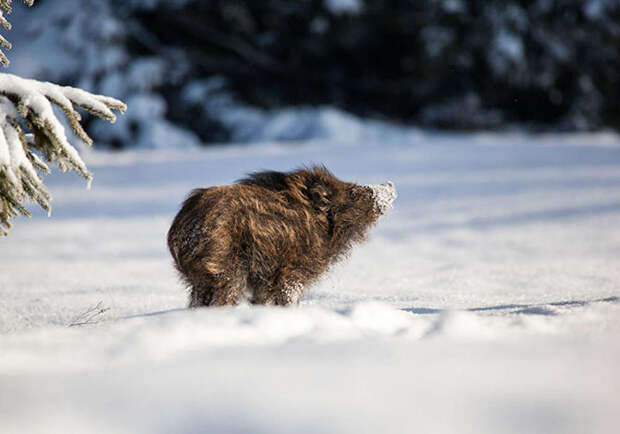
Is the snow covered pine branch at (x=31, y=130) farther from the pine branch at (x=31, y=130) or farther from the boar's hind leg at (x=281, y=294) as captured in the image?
the boar's hind leg at (x=281, y=294)

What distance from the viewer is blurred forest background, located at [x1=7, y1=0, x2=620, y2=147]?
14672mm

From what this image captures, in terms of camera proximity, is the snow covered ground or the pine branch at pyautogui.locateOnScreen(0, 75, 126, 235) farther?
the pine branch at pyautogui.locateOnScreen(0, 75, 126, 235)

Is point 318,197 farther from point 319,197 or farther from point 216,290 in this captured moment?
point 216,290

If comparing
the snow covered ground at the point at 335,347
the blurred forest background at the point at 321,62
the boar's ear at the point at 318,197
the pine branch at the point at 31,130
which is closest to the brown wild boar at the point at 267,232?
the boar's ear at the point at 318,197

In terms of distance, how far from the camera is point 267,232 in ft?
9.62

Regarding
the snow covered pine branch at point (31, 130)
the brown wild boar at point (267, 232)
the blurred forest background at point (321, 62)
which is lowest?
the brown wild boar at point (267, 232)

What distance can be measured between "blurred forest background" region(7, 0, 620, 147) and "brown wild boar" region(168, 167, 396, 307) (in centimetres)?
1214

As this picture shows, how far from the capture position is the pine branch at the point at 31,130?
2580 mm

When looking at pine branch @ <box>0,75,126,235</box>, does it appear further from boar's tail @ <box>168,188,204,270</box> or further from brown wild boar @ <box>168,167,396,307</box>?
brown wild boar @ <box>168,167,396,307</box>

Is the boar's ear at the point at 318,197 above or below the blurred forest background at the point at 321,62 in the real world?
below

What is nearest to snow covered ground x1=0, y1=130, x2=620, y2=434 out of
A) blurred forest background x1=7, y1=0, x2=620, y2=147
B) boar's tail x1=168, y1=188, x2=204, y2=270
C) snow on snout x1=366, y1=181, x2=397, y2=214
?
boar's tail x1=168, y1=188, x2=204, y2=270

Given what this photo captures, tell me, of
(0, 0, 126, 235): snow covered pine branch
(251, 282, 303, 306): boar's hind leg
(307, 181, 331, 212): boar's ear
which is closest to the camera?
(0, 0, 126, 235): snow covered pine branch

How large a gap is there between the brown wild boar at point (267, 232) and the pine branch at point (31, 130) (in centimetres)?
62

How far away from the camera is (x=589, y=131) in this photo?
17.5 metres
